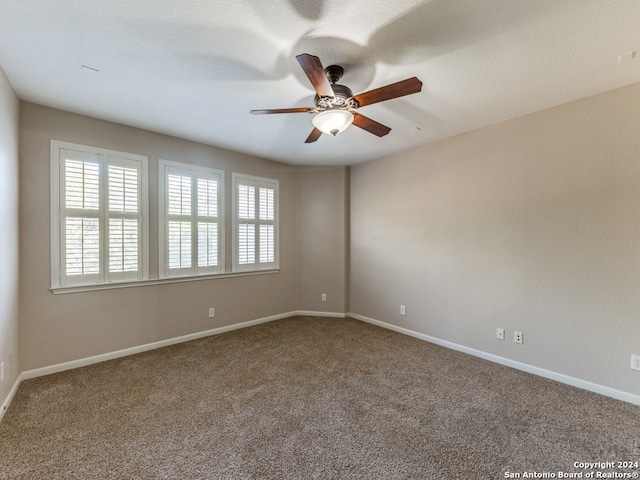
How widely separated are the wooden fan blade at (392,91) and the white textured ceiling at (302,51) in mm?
292

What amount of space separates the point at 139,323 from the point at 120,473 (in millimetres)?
2015

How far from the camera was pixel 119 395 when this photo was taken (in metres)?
2.43

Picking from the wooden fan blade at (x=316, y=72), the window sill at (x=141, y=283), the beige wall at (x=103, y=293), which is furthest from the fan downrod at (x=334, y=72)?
the window sill at (x=141, y=283)

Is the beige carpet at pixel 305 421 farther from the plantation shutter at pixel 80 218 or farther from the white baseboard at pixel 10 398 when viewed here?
the plantation shutter at pixel 80 218

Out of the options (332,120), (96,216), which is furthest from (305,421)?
(96,216)

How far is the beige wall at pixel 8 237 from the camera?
218cm

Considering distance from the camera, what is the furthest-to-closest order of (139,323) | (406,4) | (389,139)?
(389,139) < (139,323) < (406,4)

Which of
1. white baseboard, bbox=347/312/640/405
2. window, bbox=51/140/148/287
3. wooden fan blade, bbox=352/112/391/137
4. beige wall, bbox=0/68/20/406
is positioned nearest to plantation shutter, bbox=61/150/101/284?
window, bbox=51/140/148/287

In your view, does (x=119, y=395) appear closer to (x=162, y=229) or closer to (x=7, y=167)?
(x=162, y=229)

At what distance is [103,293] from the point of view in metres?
3.11

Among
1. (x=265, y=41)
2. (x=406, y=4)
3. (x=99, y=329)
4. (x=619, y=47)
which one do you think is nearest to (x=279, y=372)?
(x=99, y=329)

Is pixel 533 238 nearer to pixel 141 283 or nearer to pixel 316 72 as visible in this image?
pixel 316 72

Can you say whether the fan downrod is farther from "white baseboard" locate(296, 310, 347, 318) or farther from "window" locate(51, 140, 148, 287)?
"white baseboard" locate(296, 310, 347, 318)

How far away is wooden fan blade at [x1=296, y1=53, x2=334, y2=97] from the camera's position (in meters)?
1.54
